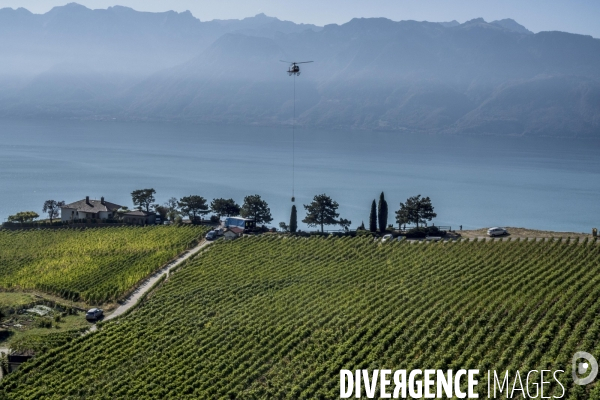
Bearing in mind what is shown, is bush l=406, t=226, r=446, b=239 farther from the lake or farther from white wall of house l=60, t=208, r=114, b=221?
the lake

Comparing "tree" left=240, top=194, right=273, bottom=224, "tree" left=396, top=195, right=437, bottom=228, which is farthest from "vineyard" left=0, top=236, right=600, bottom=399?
"tree" left=240, top=194, right=273, bottom=224

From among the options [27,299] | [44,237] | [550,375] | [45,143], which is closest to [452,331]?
[550,375]

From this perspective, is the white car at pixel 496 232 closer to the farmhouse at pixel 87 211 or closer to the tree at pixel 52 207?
the farmhouse at pixel 87 211

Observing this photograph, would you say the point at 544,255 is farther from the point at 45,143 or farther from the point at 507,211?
the point at 45,143

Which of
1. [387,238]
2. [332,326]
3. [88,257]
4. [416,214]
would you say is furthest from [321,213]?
[332,326]

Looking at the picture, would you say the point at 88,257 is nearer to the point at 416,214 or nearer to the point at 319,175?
the point at 416,214

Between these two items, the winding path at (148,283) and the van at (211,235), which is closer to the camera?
the winding path at (148,283)

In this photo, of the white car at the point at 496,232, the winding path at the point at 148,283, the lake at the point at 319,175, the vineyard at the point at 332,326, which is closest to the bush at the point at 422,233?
the white car at the point at 496,232
